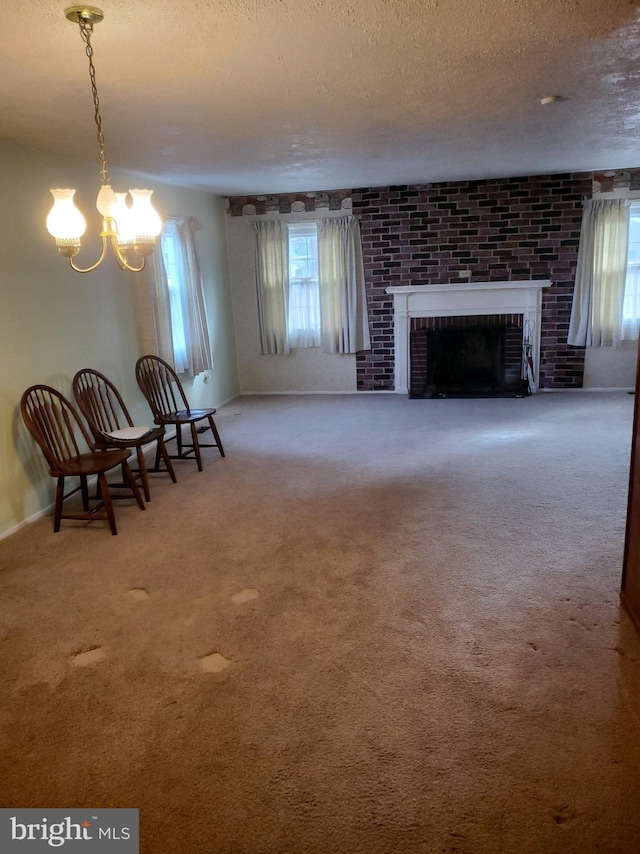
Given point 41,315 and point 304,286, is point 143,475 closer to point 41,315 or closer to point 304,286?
point 41,315

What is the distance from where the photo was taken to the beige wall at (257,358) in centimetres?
710

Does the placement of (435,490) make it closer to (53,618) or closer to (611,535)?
(611,535)

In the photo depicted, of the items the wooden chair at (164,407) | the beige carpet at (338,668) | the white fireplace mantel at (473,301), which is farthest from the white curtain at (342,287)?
the beige carpet at (338,668)

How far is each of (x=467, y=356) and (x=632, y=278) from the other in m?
1.85

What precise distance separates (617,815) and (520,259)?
5965 mm

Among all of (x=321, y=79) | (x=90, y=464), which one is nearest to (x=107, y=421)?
(x=90, y=464)

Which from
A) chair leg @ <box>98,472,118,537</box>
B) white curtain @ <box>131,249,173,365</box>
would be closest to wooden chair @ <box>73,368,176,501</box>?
chair leg @ <box>98,472,118,537</box>

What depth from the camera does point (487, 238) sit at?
262 inches

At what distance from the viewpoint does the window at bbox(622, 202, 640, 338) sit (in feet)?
20.7

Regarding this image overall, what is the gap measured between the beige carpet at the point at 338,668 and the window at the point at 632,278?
2.97 m

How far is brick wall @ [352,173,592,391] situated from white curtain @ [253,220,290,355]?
0.93m

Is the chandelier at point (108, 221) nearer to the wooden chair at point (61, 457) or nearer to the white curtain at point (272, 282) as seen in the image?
the wooden chair at point (61, 457)

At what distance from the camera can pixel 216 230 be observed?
6.80 metres

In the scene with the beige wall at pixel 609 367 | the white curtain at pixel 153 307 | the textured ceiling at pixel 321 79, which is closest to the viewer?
the textured ceiling at pixel 321 79
